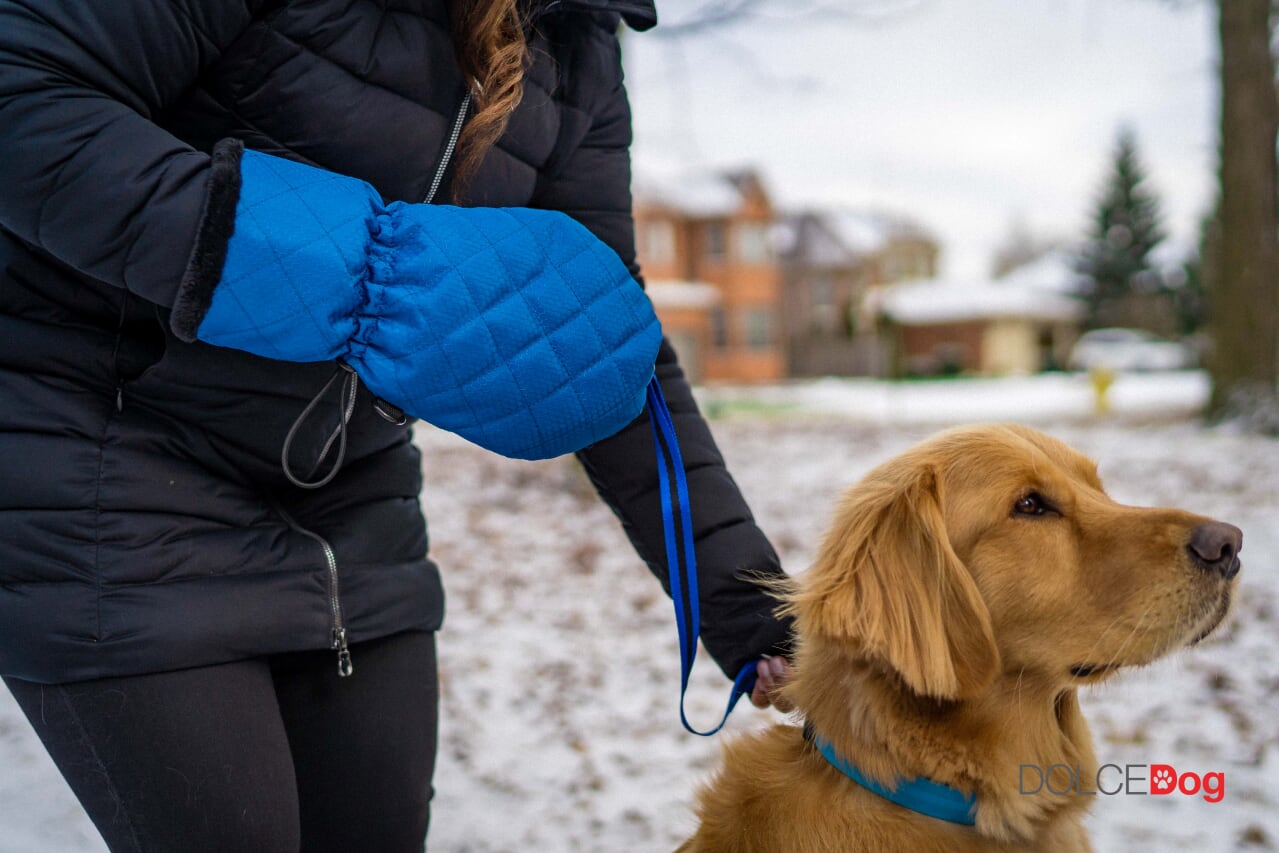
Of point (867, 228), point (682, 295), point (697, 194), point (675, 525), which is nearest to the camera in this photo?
point (675, 525)

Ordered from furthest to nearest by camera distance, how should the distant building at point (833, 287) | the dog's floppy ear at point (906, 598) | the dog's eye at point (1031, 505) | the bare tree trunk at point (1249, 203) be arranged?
1. the distant building at point (833, 287)
2. the bare tree trunk at point (1249, 203)
3. the dog's eye at point (1031, 505)
4. the dog's floppy ear at point (906, 598)

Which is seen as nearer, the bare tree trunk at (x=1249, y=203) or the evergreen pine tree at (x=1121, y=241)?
the bare tree trunk at (x=1249, y=203)

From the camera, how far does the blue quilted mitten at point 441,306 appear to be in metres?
1.44

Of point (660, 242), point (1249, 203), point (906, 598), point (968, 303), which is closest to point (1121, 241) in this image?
point (968, 303)

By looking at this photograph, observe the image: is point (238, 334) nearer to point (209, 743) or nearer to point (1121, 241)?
point (209, 743)

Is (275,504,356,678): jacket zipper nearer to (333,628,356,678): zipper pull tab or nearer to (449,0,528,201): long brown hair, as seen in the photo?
(333,628,356,678): zipper pull tab

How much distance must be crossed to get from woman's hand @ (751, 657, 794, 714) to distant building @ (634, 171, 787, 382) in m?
34.4

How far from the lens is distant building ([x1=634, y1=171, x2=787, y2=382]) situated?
121ft

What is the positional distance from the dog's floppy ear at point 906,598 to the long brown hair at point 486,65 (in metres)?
0.99

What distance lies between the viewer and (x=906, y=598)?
6.09 feet

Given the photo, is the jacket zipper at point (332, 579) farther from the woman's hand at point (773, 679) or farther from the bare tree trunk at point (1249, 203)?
the bare tree trunk at point (1249, 203)

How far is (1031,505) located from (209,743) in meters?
1.59

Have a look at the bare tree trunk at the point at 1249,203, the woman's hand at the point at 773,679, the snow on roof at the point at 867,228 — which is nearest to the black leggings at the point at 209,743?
the woman's hand at the point at 773,679

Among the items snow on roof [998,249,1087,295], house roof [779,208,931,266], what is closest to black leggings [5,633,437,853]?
house roof [779,208,931,266]
